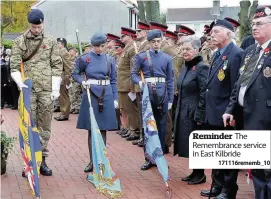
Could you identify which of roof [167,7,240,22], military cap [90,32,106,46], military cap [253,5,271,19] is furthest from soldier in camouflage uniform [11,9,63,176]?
roof [167,7,240,22]

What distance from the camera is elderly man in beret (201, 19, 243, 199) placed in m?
5.61

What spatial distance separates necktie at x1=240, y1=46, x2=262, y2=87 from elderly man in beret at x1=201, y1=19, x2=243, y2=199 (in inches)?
15.8

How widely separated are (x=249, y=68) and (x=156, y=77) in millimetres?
2610

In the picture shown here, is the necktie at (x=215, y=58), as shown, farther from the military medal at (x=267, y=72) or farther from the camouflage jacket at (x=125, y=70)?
the camouflage jacket at (x=125, y=70)

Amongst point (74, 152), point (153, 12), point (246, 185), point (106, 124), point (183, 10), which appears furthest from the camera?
point (183, 10)

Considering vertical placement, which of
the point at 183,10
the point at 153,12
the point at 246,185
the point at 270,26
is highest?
the point at 183,10

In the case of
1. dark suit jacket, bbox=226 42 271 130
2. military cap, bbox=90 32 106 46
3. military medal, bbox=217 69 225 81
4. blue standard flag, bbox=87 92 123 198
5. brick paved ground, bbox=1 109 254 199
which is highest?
military cap, bbox=90 32 106 46

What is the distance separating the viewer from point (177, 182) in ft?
22.3

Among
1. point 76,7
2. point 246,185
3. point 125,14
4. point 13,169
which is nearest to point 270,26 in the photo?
point 246,185

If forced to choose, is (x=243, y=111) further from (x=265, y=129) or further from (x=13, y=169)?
(x=13, y=169)

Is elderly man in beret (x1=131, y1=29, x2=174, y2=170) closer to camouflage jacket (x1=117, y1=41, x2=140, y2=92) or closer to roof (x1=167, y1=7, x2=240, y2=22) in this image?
camouflage jacket (x1=117, y1=41, x2=140, y2=92)

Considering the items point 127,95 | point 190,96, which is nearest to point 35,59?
point 190,96

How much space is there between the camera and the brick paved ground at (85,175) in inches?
242

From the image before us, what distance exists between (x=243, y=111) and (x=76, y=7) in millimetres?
34782
